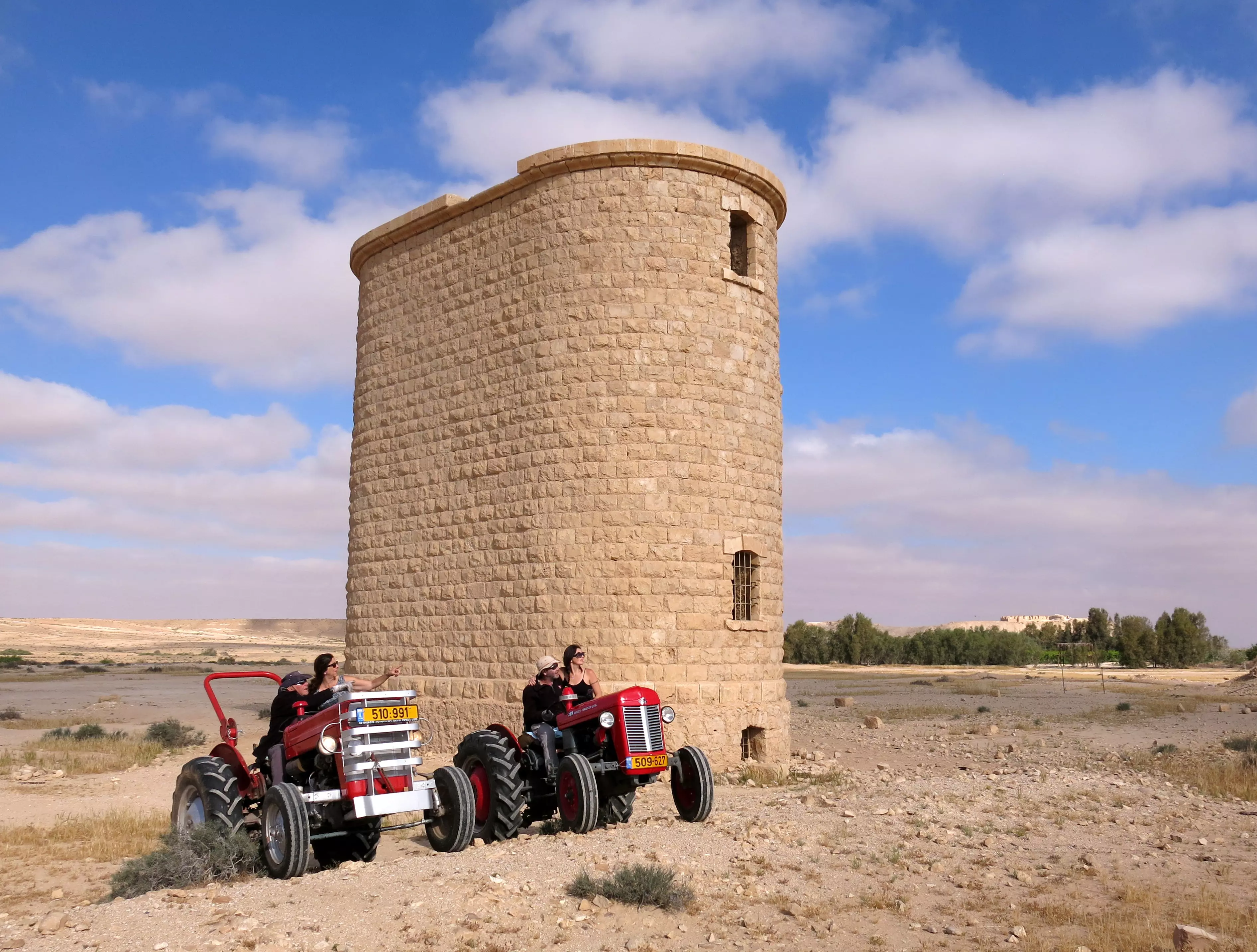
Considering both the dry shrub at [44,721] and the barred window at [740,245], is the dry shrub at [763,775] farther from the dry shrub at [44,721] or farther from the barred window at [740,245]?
the dry shrub at [44,721]

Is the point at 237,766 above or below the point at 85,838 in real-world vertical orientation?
above

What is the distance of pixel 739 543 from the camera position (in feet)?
46.1

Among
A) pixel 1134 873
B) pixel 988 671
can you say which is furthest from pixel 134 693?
pixel 988 671

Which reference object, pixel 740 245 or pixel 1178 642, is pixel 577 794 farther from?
pixel 1178 642

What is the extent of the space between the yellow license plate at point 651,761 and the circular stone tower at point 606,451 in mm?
4524

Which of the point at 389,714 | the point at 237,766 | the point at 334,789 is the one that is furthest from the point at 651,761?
the point at 237,766

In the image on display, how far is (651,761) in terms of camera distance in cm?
852

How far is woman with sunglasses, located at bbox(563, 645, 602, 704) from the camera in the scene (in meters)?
9.24

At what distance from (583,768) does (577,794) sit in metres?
0.22

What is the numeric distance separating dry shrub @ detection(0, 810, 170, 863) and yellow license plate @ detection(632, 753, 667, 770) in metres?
5.16

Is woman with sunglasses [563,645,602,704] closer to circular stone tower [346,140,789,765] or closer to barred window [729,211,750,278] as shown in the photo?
circular stone tower [346,140,789,765]

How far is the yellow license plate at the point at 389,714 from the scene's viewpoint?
7414mm

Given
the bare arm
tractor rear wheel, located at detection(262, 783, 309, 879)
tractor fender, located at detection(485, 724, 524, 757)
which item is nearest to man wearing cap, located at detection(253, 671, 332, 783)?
the bare arm

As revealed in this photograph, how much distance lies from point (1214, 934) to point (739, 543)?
8.39 m
